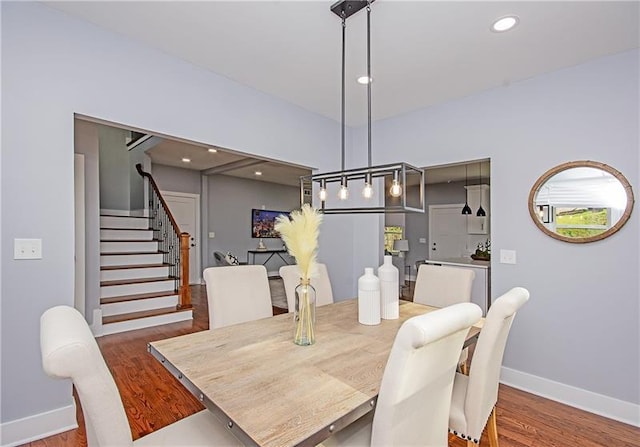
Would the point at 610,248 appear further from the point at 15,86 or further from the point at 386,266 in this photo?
the point at 15,86

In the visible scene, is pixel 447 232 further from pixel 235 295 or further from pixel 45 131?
pixel 45 131

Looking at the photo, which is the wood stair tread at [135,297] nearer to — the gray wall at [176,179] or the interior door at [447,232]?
the gray wall at [176,179]

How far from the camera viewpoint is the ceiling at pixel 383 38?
6.58 ft

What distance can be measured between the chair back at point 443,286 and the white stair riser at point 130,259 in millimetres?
4301

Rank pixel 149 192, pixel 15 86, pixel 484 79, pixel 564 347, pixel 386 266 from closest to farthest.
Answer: pixel 15 86
pixel 386 266
pixel 564 347
pixel 484 79
pixel 149 192

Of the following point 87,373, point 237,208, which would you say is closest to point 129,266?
point 237,208

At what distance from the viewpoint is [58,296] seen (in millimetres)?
2107

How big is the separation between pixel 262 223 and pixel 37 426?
705 cm

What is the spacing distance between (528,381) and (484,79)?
2.57 meters

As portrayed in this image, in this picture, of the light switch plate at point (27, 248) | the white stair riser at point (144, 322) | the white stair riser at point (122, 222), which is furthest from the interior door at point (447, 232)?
the light switch plate at point (27, 248)

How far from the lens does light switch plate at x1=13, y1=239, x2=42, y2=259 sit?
1964mm

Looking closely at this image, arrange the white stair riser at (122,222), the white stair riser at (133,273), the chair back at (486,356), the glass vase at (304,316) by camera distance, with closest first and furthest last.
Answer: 1. the chair back at (486,356)
2. the glass vase at (304,316)
3. the white stair riser at (133,273)
4. the white stair riser at (122,222)

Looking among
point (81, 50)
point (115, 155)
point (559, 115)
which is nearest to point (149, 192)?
point (115, 155)

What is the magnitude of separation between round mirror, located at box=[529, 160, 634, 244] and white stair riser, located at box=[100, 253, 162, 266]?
16.8 feet
